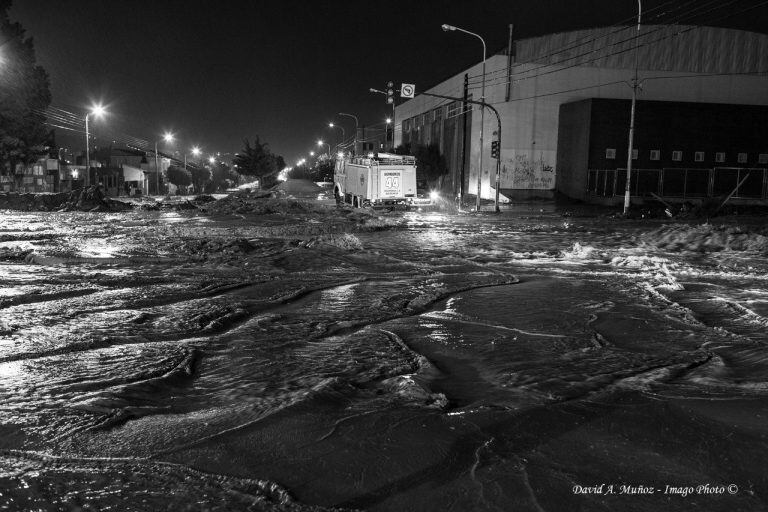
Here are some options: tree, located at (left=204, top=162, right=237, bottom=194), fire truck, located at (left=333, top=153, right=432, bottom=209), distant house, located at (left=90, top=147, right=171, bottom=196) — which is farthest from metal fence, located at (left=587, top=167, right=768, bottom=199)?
tree, located at (left=204, top=162, right=237, bottom=194)

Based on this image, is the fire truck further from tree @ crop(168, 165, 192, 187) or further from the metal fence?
tree @ crop(168, 165, 192, 187)

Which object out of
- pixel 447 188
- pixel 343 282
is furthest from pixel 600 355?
pixel 447 188

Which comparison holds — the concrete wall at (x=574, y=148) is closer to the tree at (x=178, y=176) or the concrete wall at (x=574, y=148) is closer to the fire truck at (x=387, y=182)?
the fire truck at (x=387, y=182)

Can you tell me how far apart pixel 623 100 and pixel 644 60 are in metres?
6.09

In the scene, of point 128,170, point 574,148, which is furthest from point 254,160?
point 574,148

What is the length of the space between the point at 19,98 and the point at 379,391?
57.2 m

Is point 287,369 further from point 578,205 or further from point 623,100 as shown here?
point 623,100

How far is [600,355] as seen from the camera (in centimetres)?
686

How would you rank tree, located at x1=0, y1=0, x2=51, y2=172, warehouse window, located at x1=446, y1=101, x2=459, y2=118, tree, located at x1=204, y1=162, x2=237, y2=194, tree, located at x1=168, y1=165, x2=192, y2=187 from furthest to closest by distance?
tree, located at x1=204, y1=162, x2=237, y2=194, tree, located at x1=168, y1=165, x2=192, y2=187, warehouse window, located at x1=446, y1=101, x2=459, y2=118, tree, located at x1=0, y1=0, x2=51, y2=172

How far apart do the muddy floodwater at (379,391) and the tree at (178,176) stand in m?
86.2

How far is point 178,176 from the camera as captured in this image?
95938 mm

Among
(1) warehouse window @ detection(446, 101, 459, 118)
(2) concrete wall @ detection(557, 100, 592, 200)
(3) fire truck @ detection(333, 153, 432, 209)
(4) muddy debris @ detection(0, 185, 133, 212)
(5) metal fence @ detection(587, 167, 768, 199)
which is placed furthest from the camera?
(1) warehouse window @ detection(446, 101, 459, 118)

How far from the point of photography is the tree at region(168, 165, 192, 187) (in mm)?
94625

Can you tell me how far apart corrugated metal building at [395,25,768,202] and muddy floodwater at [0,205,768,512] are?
37409 mm
